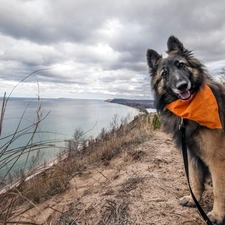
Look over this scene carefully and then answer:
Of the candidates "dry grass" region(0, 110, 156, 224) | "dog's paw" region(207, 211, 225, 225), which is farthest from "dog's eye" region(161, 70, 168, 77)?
"dog's paw" region(207, 211, 225, 225)

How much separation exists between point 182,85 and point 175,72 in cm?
34

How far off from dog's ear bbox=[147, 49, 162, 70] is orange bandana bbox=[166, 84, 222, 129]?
94cm

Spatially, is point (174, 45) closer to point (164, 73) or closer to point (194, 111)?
point (164, 73)

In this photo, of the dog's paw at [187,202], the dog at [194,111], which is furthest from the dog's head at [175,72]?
the dog's paw at [187,202]

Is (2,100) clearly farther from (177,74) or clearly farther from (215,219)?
(215,219)

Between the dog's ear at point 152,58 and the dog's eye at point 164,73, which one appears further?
the dog's ear at point 152,58

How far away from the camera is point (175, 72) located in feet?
9.79

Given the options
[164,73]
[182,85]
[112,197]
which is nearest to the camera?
[182,85]

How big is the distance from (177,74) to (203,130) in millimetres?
851

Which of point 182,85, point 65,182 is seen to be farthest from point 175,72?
point 65,182

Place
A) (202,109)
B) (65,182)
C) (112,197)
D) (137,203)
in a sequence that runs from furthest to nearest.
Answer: (65,182), (112,197), (137,203), (202,109)

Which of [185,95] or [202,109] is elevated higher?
[185,95]

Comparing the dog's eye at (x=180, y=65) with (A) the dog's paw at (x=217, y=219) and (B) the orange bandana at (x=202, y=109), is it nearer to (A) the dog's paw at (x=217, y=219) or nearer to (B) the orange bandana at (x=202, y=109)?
(B) the orange bandana at (x=202, y=109)

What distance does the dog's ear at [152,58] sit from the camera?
136 inches
